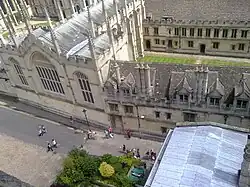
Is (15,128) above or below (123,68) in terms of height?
below

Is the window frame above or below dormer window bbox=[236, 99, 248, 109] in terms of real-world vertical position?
below

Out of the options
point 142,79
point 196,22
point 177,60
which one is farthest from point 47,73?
point 196,22

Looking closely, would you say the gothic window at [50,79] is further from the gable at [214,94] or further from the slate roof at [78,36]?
the gable at [214,94]

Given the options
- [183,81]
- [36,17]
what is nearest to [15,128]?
[183,81]

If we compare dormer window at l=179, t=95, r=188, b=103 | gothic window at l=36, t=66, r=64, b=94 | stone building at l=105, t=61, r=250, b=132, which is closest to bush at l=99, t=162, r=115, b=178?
stone building at l=105, t=61, r=250, b=132

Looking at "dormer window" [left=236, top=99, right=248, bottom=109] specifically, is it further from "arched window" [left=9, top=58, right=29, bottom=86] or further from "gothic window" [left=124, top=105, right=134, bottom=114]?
"arched window" [left=9, top=58, right=29, bottom=86]

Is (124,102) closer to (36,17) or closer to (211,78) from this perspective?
(211,78)

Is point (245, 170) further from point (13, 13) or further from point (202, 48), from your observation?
point (13, 13)
